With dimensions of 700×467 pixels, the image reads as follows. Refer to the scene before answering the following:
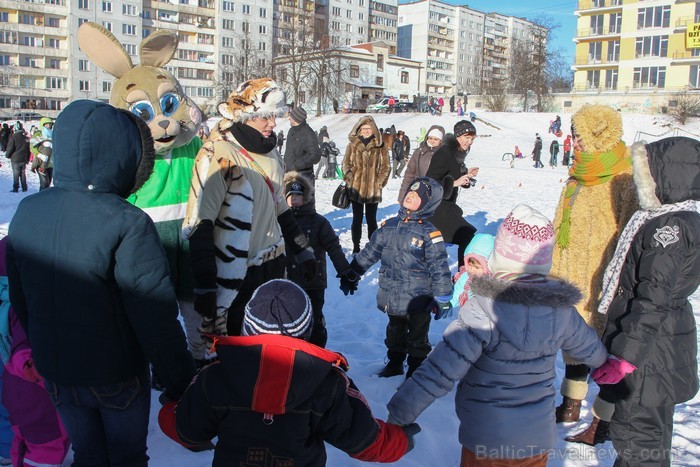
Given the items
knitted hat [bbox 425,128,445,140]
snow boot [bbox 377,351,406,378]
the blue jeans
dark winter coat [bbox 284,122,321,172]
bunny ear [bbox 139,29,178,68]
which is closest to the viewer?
the blue jeans

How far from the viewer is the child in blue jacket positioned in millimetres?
3812

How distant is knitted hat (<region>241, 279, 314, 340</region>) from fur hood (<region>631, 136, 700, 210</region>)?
1939 mm

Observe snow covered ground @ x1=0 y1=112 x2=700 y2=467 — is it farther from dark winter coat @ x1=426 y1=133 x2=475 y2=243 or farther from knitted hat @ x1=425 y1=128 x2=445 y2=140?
knitted hat @ x1=425 y1=128 x2=445 y2=140

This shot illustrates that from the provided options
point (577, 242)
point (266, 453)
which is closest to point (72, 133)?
point (266, 453)

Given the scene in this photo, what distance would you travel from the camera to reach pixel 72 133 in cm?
187

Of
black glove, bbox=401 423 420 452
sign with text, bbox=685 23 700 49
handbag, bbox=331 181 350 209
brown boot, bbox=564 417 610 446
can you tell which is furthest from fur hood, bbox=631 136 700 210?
sign with text, bbox=685 23 700 49

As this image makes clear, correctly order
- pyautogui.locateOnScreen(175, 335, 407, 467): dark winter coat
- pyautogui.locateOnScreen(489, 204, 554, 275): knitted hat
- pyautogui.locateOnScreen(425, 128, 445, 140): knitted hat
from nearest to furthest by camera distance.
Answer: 1. pyautogui.locateOnScreen(175, 335, 407, 467): dark winter coat
2. pyautogui.locateOnScreen(489, 204, 554, 275): knitted hat
3. pyautogui.locateOnScreen(425, 128, 445, 140): knitted hat

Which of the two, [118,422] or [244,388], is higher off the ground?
[244,388]

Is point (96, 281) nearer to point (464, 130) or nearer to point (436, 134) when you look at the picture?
point (464, 130)

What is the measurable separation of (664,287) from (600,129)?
4.19 ft

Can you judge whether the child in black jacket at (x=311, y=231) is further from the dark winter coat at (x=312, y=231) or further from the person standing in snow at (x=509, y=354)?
the person standing in snow at (x=509, y=354)

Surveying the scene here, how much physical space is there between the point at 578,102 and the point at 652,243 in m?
55.7

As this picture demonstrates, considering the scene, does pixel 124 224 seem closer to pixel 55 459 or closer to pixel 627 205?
pixel 55 459

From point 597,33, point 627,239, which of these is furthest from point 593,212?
point 597,33
